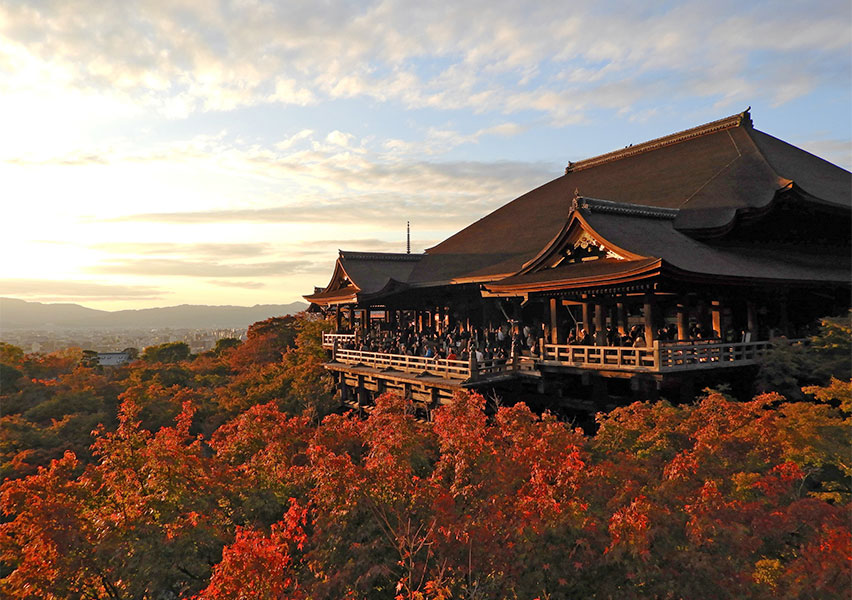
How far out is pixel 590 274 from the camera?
53.5 ft

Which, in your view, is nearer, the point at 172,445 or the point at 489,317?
the point at 172,445

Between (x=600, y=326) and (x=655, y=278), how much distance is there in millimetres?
3925

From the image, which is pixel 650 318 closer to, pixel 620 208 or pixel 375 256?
pixel 620 208

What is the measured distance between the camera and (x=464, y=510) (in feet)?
30.1

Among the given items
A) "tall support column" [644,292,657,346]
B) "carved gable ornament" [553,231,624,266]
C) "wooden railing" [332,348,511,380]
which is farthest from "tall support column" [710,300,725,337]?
"wooden railing" [332,348,511,380]

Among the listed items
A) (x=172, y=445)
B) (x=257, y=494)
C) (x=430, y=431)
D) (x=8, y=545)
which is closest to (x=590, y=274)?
(x=430, y=431)

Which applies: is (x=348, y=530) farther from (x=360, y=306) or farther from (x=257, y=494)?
(x=360, y=306)

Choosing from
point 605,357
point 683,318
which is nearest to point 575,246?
point 683,318

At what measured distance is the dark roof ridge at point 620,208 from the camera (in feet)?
57.7

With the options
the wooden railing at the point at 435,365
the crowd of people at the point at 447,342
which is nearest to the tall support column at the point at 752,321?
the crowd of people at the point at 447,342

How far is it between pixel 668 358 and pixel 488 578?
31.1 ft

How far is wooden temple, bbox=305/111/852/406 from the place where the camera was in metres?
15.8

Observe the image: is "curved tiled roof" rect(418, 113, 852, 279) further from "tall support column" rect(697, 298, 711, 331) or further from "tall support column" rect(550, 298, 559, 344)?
"tall support column" rect(550, 298, 559, 344)

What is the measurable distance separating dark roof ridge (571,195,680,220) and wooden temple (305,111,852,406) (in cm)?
7
